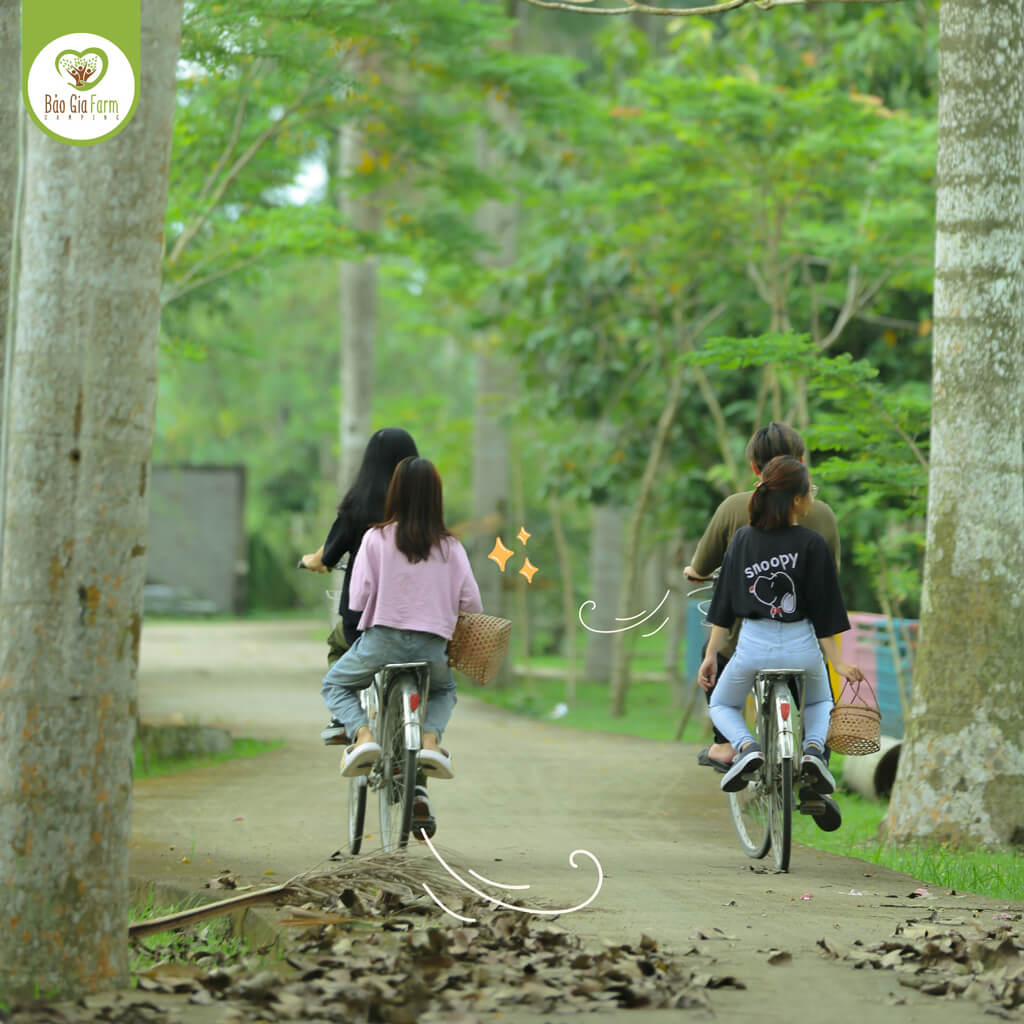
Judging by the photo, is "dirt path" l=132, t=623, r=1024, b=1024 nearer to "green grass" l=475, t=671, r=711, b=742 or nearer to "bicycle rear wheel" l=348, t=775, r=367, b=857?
"bicycle rear wheel" l=348, t=775, r=367, b=857

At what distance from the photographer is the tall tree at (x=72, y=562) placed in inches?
187

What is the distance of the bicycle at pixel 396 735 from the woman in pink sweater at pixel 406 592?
0.07m

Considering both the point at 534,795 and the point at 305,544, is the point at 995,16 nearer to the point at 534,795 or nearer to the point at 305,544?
the point at 534,795

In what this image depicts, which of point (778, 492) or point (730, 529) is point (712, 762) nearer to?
point (730, 529)

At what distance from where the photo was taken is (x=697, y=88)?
14609 mm

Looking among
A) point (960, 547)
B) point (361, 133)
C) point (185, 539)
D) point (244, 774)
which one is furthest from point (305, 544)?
point (960, 547)

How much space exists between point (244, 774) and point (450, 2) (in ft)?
23.0

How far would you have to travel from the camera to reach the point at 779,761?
717 centimetres

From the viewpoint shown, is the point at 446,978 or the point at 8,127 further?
the point at 8,127

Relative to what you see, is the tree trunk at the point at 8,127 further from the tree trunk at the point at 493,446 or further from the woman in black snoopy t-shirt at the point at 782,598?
the tree trunk at the point at 493,446

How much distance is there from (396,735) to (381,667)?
320 millimetres

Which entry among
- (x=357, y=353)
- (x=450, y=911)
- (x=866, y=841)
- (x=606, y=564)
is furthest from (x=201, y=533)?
(x=450, y=911)

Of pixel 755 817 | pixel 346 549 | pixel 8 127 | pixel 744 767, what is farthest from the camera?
pixel 755 817

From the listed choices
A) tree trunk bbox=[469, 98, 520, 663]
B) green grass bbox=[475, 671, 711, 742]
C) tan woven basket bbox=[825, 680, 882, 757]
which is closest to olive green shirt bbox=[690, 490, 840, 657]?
tan woven basket bbox=[825, 680, 882, 757]
